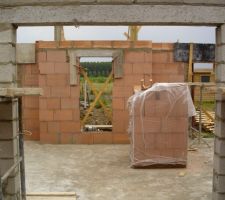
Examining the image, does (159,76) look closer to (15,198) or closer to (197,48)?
(197,48)

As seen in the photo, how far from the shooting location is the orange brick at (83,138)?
10.8m

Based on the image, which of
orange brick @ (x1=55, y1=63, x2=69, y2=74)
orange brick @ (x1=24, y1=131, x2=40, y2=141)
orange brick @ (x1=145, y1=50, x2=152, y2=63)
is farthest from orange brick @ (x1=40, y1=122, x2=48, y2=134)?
orange brick @ (x1=145, y1=50, x2=152, y2=63)

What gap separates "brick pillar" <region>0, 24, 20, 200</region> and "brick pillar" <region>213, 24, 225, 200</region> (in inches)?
105

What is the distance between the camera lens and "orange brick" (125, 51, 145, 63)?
415 inches

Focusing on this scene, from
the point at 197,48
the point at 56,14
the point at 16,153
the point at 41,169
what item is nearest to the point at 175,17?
the point at 56,14

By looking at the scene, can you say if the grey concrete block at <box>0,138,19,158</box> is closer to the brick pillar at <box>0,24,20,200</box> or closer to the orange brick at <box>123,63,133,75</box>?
the brick pillar at <box>0,24,20,200</box>

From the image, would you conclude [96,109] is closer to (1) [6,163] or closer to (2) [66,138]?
(2) [66,138]

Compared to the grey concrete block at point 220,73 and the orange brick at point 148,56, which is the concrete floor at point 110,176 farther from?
the orange brick at point 148,56

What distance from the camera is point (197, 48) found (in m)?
11.1

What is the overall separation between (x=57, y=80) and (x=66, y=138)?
5.57 feet

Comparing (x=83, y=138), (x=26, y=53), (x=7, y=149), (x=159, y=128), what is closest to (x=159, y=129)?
(x=159, y=128)

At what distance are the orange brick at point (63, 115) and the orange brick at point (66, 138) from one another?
0.47 meters

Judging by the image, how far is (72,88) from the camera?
1062cm

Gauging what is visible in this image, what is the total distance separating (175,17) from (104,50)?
19.5 feet
